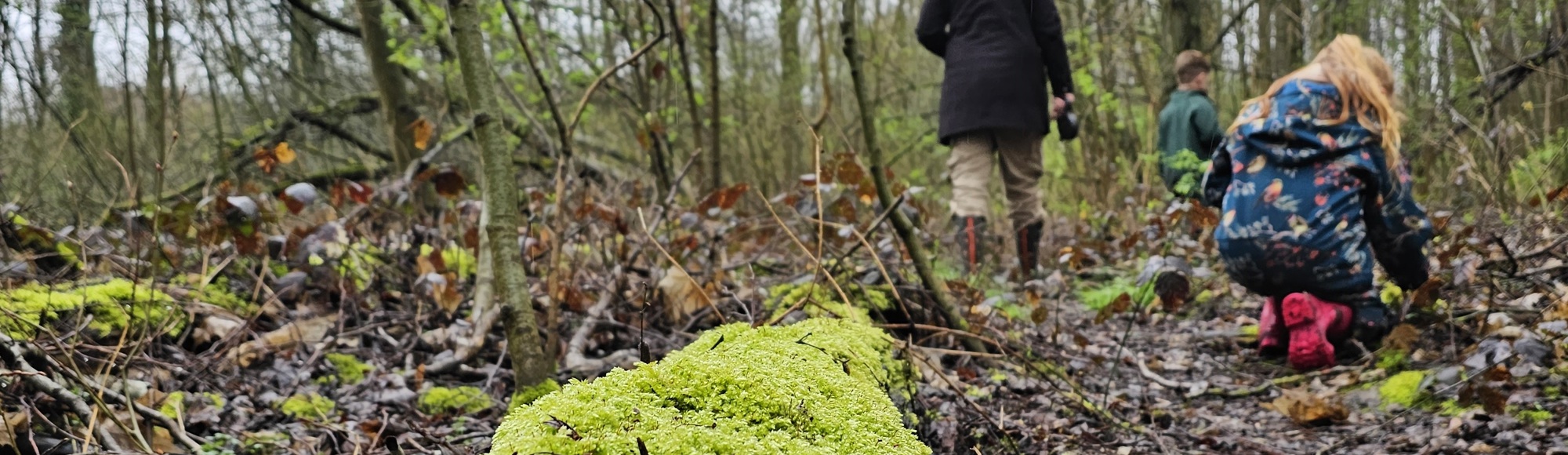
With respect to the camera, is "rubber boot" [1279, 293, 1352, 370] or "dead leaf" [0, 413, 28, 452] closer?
"dead leaf" [0, 413, 28, 452]

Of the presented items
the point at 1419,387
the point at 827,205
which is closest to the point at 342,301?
the point at 827,205

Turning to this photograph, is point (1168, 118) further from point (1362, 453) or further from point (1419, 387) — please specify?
point (1362, 453)

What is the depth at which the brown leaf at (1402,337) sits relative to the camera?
3.24 m

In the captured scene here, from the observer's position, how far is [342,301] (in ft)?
11.4

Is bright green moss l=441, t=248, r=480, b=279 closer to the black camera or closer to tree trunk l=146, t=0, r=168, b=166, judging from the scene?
tree trunk l=146, t=0, r=168, b=166

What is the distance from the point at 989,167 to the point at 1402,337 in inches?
103

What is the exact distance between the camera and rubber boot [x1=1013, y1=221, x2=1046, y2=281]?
5.45 metres

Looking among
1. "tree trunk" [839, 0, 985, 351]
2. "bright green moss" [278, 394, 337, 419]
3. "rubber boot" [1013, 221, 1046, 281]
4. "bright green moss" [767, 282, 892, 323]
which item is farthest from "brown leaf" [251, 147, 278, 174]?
"rubber boot" [1013, 221, 1046, 281]

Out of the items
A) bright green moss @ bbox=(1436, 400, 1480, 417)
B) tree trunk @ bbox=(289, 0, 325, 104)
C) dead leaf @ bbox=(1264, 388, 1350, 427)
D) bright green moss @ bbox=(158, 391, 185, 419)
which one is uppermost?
tree trunk @ bbox=(289, 0, 325, 104)

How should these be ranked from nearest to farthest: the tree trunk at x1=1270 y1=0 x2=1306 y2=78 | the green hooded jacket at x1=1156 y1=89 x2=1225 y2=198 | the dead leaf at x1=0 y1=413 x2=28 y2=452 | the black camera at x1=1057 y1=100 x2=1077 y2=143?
the dead leaf at x1=0 y1=413 x2=28 y2=452
the black camera at x1=1057 y1=100 x2=1077 y2=143
the green hooded jacket at x1=1156 y1=89 x2=1225 y2=198
the tree trunk at x1=1270 y1=0 x2=1306 y2=78

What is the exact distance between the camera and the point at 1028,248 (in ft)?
18.4

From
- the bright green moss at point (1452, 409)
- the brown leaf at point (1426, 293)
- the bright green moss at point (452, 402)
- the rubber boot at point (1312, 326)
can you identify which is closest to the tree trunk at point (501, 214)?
the bright green moss at point (452, 402)

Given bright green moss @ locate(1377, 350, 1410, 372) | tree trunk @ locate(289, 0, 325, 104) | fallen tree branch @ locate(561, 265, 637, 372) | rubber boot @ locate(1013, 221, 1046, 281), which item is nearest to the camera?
fallen tree branch @ locate(561, 265, 637, 372)

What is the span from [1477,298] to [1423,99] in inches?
204
